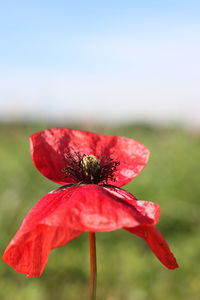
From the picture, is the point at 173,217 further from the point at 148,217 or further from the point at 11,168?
the point at 148,217

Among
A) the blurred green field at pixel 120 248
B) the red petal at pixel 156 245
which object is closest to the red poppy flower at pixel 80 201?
the red petal at pixel 156 245

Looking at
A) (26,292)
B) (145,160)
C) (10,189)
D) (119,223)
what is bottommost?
(26,292)

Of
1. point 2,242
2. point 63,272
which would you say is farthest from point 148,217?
point 2,242

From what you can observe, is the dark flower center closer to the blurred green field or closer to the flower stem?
the flower stem

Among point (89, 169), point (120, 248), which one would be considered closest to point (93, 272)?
→ point (89, 169)

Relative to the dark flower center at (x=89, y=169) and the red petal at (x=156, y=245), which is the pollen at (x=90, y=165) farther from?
the red petal at (x=156, y=245)
